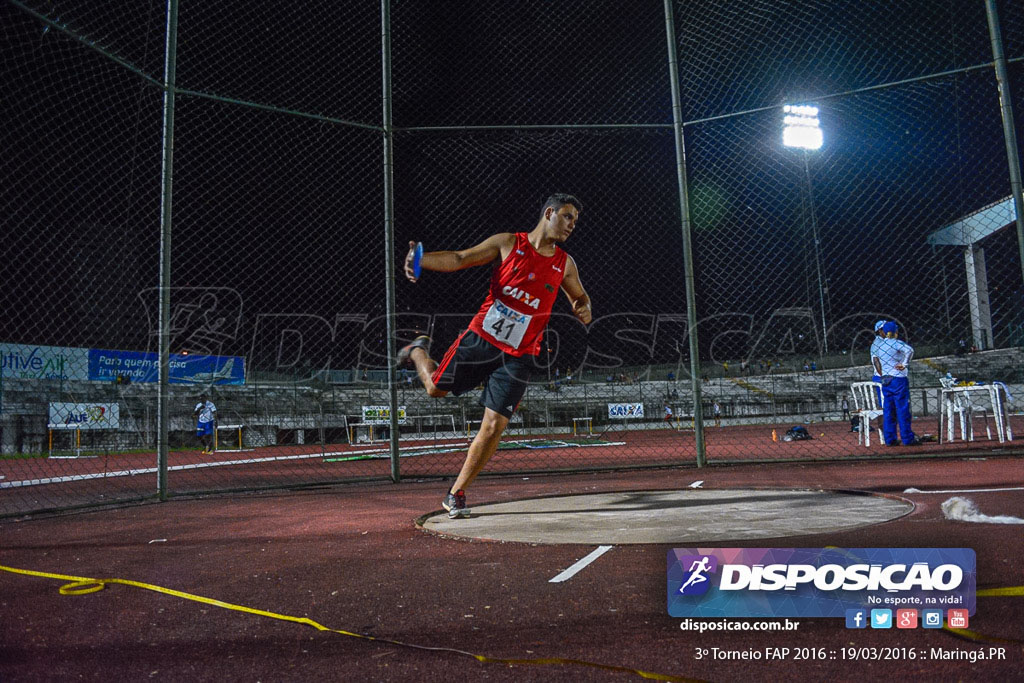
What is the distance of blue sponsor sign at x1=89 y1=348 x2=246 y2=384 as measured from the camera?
21.6 metres

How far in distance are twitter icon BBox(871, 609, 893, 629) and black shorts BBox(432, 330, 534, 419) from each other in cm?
260

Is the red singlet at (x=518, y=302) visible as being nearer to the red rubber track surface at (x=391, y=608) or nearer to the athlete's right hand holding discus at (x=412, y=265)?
the athlete's right hand holding discus at (x=412, y=265)

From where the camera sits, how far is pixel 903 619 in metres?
1.88

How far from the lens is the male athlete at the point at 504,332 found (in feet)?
14.1

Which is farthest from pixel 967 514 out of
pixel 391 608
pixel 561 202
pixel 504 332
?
pixel 391 608

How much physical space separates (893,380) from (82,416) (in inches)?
723

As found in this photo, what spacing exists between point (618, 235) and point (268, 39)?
661cm

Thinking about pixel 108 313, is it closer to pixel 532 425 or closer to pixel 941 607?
pixel 532 425

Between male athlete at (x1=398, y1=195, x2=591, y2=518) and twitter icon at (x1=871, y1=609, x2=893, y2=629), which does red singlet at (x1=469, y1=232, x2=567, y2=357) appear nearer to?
male athlete at (x1=398, y1=195, x2=591, y2=518)

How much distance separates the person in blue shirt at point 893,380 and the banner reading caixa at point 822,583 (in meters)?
7.45

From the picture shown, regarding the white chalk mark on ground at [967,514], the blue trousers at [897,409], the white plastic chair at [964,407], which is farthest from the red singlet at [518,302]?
the white plastic chair at [964,407]

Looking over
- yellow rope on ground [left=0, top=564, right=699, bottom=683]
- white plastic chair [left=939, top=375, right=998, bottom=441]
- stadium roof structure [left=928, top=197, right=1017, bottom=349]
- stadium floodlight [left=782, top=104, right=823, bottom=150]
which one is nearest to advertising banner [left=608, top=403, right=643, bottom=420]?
stadium floodlight [left=782, top=104, right=823, bottom=150]

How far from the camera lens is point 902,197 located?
34.6 ft

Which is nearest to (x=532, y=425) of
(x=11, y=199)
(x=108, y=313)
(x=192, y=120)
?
(x=108, y=313)
